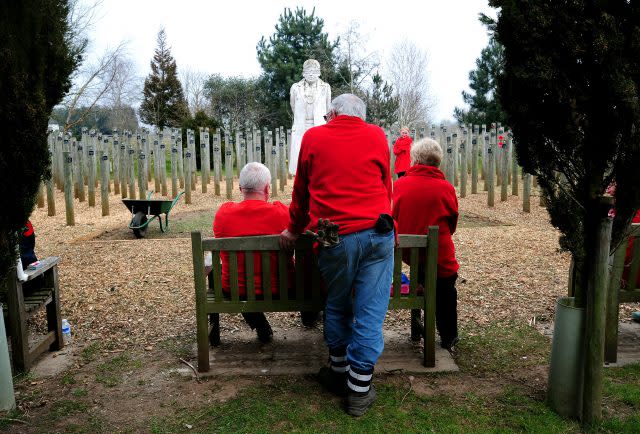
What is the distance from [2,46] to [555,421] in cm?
316

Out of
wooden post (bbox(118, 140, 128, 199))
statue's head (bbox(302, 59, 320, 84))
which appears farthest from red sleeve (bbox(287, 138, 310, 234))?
wooden post (bbox(118, 140, 128, 199))

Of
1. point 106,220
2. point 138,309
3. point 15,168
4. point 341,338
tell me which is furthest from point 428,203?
point 106,220

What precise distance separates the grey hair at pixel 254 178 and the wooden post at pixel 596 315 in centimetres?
192

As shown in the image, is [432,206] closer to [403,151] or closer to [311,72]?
[403,151]

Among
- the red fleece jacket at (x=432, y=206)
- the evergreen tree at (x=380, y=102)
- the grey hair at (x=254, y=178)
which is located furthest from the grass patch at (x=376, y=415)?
the evergreen tree at (x=380, y=102)

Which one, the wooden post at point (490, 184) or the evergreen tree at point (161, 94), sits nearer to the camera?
the wooden post at point (490, 184)

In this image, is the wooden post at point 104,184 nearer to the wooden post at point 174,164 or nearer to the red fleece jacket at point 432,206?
the wooden post at point 174,164

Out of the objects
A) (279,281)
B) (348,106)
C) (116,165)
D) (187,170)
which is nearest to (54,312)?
(279,281)

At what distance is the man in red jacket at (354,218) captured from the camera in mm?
2695

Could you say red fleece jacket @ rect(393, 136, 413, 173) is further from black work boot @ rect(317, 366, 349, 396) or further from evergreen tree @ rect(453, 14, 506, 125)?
evergreen tree @ rect(453, 14, 506, 125)

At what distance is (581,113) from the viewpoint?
251 centimetres

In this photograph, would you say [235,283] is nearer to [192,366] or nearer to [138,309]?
[192,366]

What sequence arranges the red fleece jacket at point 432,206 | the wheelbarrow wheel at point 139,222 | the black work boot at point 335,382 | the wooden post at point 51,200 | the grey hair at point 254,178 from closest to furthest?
the black work boot at point 335,382, the grey hair at point 254,178, the red fleece jacket at point 432,206, the wheelbarrow wheel at point 139,222, the wooden post at point 51,200

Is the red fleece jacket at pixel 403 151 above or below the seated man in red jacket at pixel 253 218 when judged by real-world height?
above
